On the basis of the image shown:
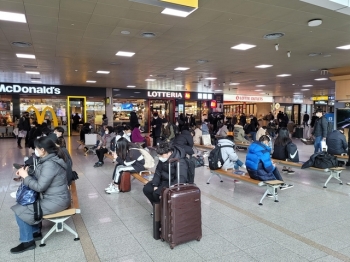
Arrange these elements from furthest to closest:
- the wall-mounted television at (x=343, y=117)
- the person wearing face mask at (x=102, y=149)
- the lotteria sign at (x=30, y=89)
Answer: the lotteria sign at (x=30, y=89), the wall-mounted television at (x=343, y=117), the person wearing face mask at (x=102, y=149)

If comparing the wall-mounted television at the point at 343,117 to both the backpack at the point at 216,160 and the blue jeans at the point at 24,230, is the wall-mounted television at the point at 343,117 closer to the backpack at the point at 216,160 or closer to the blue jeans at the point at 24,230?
the backpack at the point at 216,160

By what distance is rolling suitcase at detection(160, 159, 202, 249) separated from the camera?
3146 millimetres

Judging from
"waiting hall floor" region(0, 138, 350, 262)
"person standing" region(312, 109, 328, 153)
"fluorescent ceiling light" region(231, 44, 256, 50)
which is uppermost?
"fluorescent ceiling light" region(231, 44, 256, 50)

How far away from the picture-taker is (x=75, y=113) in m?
19.5

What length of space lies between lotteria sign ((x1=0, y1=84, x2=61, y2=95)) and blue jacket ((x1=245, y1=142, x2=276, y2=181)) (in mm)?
16600

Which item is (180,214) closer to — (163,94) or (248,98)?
(163,94)

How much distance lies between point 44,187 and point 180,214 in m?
1.61

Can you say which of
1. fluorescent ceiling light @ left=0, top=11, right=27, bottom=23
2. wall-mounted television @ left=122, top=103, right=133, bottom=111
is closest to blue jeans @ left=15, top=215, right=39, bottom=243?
fluorescent ceiling light @ left=0, top=11, right=27, bottom=23

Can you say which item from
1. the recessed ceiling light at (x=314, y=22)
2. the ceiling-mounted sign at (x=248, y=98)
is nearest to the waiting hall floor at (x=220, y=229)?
the recessed ceiling light at (x=314, y=22)

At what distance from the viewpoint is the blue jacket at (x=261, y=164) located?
500 centimetres

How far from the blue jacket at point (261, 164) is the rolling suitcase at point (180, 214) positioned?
83.5 inches

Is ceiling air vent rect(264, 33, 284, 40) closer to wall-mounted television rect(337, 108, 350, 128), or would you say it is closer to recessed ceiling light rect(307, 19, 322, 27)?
recessed ceiling light rect(307, 19, 322, 27)

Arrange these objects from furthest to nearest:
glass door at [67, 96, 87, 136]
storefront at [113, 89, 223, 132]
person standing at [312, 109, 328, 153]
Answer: storefront at [113, 89, 223, 132] → glass door at [67, 96, 87, 136] → person standing at [312, 109, 328, 153]

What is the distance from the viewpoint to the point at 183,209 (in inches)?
126
